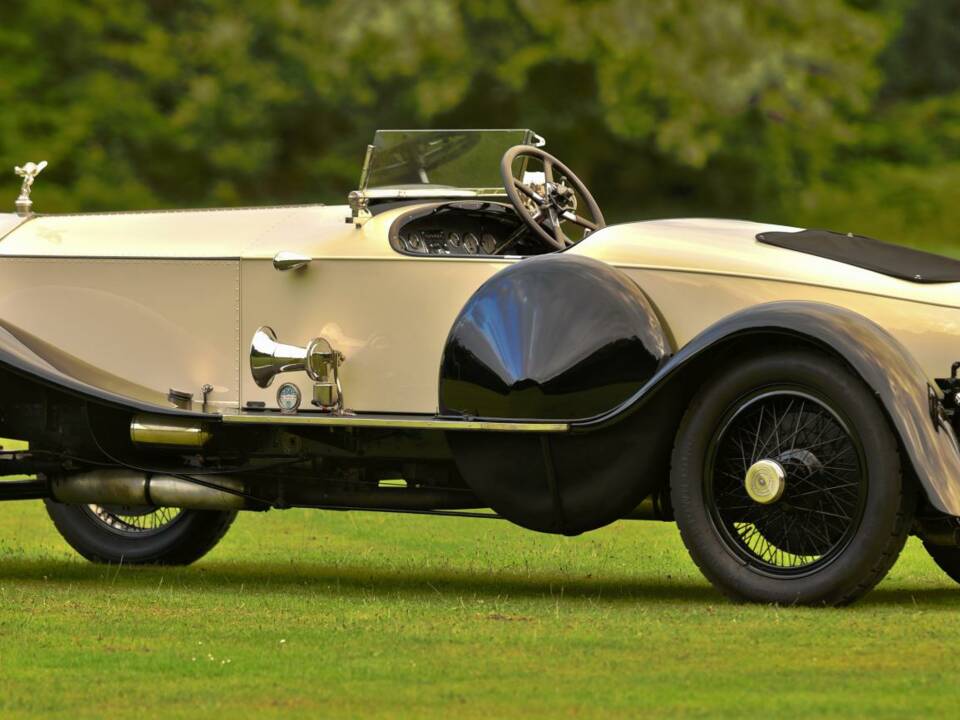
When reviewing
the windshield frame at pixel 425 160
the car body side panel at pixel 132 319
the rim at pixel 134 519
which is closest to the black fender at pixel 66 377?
the car body side panel at pixel 132 319

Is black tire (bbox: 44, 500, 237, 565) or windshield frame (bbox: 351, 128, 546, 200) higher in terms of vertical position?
windshield frame (bbox: 351, 128, 546, 200)

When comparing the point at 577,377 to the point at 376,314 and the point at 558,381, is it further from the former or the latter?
the point at 376,314

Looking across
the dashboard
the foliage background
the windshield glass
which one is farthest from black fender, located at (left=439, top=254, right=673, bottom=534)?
the foliage background

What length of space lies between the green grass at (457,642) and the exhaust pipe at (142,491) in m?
0.36

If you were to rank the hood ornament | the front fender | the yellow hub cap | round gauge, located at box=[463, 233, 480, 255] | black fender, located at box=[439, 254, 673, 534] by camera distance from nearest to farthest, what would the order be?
the front fender < the yellow hub cap < black fender, located at box=[439, 254, 673, 534] < round gauge, located at box=[463, 233, 480, 255] < the hood ornament

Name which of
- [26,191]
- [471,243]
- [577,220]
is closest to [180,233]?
[26,191]

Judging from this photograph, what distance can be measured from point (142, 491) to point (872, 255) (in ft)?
11.2

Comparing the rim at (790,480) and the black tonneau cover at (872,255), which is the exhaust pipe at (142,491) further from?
the black tonneau cover at (872,255)

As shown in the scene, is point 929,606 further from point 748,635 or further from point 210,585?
point 210,585

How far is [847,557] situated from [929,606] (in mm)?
735

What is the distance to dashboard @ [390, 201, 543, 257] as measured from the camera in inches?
350

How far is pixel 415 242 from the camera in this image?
8906mm

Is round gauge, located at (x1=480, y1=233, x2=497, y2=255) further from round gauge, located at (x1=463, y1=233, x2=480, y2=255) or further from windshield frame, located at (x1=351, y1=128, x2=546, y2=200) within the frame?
windshield frame, located at (x1=351, y1=128, x2=546, y2=200)

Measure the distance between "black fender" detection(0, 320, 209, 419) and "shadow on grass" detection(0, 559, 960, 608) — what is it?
808mm
